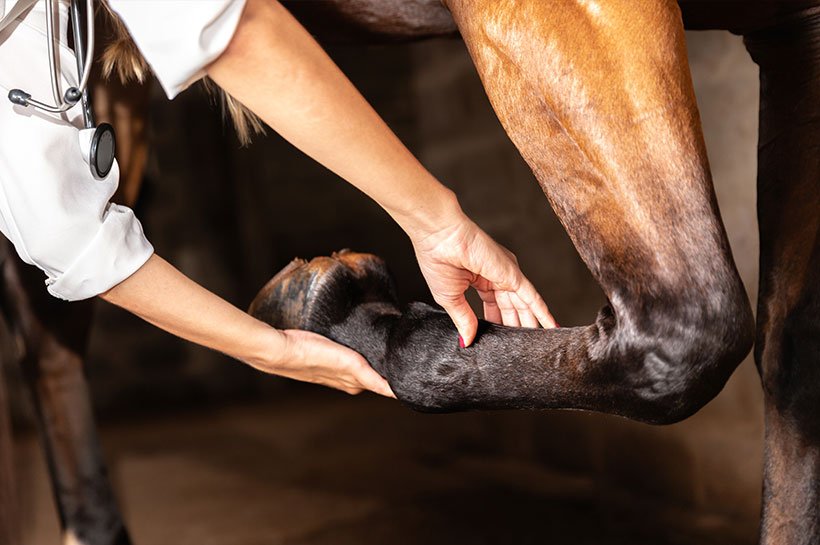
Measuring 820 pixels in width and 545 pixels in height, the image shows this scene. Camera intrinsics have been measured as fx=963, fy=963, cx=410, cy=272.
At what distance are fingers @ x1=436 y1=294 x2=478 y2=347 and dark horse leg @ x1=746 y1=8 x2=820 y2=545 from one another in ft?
1.05

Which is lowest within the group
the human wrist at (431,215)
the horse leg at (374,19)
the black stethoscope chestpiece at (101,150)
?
the human wrist at (431,215)

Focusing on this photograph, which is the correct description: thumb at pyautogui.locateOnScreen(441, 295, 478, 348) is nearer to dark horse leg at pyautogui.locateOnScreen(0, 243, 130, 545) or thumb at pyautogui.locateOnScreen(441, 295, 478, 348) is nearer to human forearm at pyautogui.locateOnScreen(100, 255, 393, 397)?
human forearm at pyautogui.locateOnScreen(100, 255, 393, 397)

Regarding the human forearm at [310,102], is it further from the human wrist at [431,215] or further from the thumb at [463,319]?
the thumb at [463,319]

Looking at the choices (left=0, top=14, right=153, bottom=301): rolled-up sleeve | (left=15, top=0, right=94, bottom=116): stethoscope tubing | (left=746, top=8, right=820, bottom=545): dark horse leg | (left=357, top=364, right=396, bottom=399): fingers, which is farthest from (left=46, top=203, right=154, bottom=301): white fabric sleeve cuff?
(left=746, top=8, right=820, bottom=545): dark horse leg

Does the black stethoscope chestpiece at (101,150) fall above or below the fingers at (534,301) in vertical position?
above

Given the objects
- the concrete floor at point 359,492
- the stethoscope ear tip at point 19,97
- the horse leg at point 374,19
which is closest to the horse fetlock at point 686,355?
the horse leg at point 374,19

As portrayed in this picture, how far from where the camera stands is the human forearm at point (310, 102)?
0.71 metres

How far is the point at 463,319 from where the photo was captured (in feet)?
3.05

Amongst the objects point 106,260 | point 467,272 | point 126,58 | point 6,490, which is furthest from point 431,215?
point 6,490

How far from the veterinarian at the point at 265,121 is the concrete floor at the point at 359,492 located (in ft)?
2.33

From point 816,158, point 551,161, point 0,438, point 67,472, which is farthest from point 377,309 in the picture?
point 67,472

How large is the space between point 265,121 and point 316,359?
14.0 inches

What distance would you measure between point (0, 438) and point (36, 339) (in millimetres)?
263

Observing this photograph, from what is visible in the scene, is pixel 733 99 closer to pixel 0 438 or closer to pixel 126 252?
pixel 126 252
